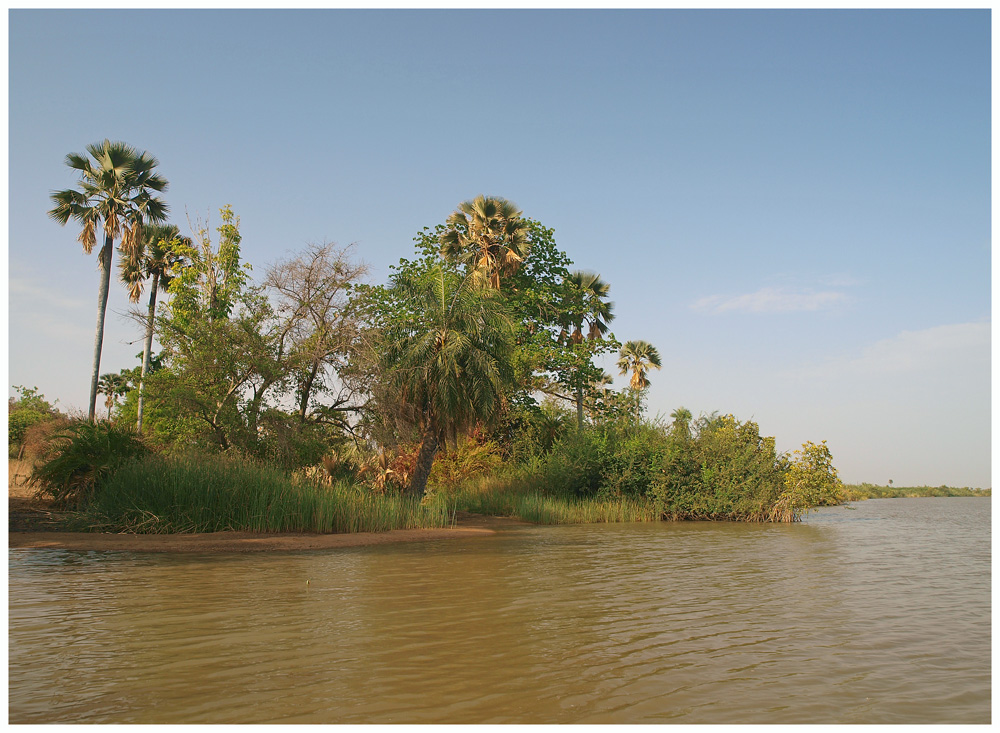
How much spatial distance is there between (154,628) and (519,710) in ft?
12.5

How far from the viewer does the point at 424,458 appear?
22.6m

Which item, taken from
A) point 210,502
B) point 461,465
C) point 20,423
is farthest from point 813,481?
point 20,423

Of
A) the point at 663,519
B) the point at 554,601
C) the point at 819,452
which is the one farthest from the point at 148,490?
the point at 819,452

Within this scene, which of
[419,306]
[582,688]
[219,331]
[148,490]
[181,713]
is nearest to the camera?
[181,713]

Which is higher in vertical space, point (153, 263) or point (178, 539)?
point (153, 263)

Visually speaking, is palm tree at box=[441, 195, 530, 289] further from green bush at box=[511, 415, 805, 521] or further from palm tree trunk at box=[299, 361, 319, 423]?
palm tree trunk at box=[299, 361, 319, 423]

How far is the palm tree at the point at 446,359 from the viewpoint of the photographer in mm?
21266

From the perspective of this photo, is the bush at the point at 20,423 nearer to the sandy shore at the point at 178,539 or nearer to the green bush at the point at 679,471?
the sandy shore at the point at 178,539

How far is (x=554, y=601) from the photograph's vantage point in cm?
808

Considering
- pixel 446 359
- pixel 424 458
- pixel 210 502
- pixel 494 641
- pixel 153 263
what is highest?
pixel 153 263

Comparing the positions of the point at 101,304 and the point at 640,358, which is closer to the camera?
the point at 101,304

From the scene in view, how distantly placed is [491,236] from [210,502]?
68.2 feet

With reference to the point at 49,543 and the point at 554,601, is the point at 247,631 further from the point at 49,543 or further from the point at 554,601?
the point at 49,543

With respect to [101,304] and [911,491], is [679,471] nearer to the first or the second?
[101,304]
